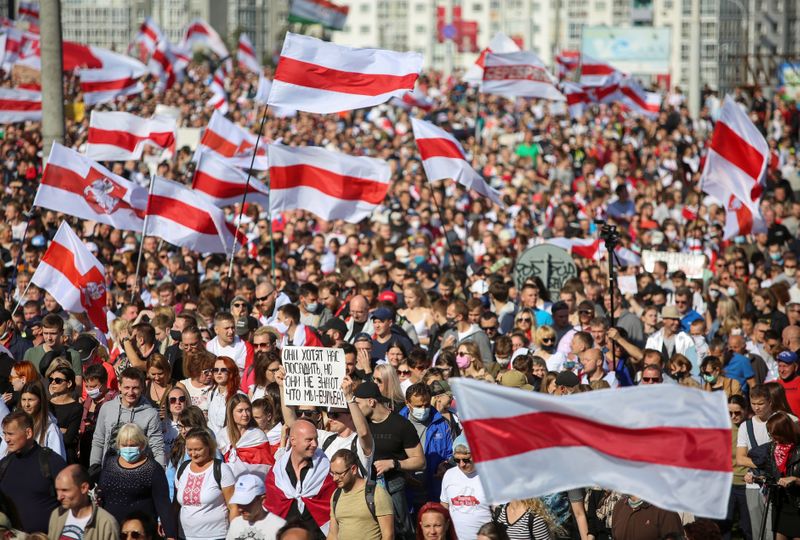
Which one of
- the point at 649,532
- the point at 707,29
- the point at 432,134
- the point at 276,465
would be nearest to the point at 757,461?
the point at 649,532

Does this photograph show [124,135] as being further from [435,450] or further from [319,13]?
[319,13]

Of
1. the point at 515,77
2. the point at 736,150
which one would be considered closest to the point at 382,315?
the point at 736,150

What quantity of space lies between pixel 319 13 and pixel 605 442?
150 ft

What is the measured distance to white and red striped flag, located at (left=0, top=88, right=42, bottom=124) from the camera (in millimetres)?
21547

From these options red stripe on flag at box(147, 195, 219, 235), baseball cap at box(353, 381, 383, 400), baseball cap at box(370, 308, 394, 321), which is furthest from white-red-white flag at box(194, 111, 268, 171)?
baseball cap at box(353, 381, 383, 400)

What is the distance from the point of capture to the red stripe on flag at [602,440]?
597 cm

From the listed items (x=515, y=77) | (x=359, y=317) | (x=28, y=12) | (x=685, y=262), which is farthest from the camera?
(x=28, y=12)

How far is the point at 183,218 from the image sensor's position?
13977mm

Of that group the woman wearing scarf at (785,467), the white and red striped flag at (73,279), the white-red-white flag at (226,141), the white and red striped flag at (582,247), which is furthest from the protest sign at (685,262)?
the woman wearing scarf at (785,467)

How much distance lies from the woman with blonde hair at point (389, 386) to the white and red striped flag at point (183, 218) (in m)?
4.80

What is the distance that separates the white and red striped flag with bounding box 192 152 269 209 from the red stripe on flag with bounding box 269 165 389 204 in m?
1.14

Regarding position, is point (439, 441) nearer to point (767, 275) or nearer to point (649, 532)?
point (649, 532)

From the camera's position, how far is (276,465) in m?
8.30

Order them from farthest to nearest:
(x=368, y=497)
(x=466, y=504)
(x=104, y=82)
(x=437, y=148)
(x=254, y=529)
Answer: (x=104, y=82) < (x=437, y=148) < (x=466, y=504) < (x=368, y=497) < (x=254, y=529)
